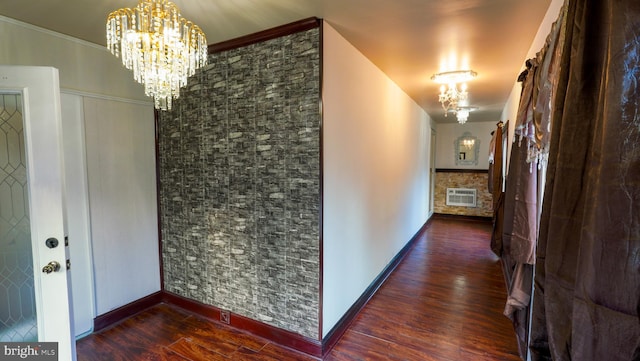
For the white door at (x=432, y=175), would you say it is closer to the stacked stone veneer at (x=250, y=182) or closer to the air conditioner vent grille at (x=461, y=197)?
the air conditioner vent grille at (x=461, y=197)

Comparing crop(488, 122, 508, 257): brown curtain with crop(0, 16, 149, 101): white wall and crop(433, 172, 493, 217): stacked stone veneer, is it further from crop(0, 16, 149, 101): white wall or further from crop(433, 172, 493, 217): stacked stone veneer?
crop(0, 16, 149, 101): white wall

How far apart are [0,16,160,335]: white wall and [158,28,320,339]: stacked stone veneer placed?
0.21 meters

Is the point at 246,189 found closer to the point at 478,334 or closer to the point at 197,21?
the point at 197,21

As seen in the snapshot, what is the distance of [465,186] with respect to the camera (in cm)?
685

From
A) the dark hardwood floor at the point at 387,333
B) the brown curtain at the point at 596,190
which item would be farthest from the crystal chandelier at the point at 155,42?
the dark hardwood floor at the point at 387,333

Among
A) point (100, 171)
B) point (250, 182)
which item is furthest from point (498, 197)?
point (100, 171)

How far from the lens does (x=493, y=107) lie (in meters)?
4.98

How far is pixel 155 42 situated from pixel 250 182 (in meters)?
1.14

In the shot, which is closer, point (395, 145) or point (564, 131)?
point (564, 131)

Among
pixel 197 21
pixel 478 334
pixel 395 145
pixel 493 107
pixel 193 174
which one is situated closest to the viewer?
pixel 197 21

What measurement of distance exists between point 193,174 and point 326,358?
1.85 m

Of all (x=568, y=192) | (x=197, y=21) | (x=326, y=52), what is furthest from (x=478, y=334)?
(x=197, y=21)

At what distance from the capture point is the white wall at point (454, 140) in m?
6.67

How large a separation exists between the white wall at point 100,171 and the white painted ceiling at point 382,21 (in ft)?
0.56
